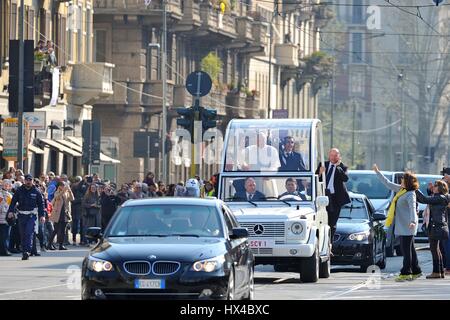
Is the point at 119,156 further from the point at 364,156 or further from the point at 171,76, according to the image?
the point at 364,156

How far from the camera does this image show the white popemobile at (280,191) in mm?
26750

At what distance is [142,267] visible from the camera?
19016mm

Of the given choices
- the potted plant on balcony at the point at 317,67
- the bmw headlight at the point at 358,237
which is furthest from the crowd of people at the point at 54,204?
the potted plant on balcony at the point at 317,67

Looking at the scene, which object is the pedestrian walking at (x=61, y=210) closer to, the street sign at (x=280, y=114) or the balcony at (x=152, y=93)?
the balcony at (x=152, y=93)

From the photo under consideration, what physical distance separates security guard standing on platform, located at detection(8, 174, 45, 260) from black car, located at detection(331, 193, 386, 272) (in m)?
5.77

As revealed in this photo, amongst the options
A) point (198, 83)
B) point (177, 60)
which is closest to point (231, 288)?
point (198, 83)

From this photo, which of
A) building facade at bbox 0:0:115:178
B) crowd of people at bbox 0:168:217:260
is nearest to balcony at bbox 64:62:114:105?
building facade at bbox 0:0:115:178

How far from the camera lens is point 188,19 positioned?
2911 inches

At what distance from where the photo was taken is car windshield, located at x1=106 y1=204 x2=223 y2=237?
66.4 feet

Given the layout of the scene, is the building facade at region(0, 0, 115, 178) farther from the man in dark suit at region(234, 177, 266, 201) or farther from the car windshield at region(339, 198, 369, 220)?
the man in dark suit at region(234, 177, 266, 201)

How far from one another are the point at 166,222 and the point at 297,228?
667cm

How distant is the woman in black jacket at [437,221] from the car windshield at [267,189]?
2027mm

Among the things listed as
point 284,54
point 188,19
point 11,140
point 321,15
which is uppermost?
point 321,15

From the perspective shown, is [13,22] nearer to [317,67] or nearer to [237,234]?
[237,234]
